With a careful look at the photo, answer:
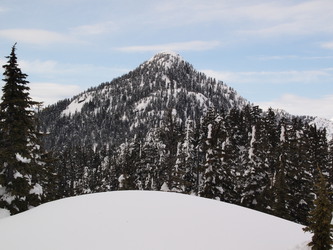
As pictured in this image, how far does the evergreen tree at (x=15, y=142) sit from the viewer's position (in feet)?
55.5

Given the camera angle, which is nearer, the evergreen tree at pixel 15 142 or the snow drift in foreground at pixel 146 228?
the snow drift in foreground at pixel 146 228

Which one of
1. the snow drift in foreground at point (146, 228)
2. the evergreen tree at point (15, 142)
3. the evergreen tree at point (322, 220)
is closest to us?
the evergreen tree at point (322, 220)

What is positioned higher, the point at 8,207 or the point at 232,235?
the point at 232,235

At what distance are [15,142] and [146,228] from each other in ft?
39.1

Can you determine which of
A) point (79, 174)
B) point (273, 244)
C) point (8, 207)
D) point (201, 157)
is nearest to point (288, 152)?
point (273, 244)

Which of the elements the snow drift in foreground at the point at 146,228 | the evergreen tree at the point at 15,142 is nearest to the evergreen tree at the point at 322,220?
the snow drift in foreground at the point at 146,228

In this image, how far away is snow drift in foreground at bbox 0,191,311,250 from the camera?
818 cm

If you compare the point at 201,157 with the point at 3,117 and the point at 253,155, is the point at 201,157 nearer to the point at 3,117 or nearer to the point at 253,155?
the point at 253,155

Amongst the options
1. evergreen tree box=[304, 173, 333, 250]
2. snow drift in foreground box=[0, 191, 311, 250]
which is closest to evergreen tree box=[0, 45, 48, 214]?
snow drift in foreground box=[0, 191, 311, 250]

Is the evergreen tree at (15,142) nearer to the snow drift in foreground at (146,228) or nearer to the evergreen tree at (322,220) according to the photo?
the snow drift in foreground at (146,228)

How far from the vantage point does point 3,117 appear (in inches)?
678

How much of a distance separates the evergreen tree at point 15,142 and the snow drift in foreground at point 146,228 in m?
5.81

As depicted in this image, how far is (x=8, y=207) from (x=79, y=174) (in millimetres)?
78084


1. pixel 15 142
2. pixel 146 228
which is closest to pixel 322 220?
pixel 146 228
